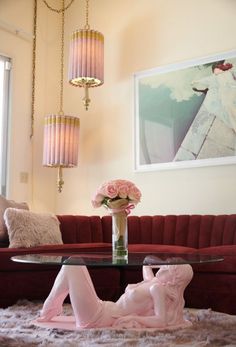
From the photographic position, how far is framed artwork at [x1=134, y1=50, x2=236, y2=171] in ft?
13.8

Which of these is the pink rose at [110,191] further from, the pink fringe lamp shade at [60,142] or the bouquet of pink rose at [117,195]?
the pink fringe lamp shade at [60,142]

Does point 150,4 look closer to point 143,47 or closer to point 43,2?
point 143,47

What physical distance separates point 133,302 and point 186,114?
2499 millimetres

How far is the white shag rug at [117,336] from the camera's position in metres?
2.03

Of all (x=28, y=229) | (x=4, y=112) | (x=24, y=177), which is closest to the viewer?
(x=28, y=229)

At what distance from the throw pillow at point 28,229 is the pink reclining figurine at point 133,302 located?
1.07 meters

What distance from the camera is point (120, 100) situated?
4.87 m

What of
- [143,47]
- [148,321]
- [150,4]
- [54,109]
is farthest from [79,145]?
[148,321]

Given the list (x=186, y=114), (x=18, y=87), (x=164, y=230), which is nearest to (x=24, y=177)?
(x=18, y=87)

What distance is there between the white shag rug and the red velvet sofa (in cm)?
53

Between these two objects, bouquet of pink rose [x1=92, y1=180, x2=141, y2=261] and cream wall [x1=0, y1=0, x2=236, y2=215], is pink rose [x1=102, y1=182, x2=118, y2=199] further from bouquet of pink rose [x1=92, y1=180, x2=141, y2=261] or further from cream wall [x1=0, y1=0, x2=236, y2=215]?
cream wall [x1=0, y1=0, x2=236, y2=215]

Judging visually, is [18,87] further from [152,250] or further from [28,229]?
[152,250]

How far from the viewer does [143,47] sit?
4777mm

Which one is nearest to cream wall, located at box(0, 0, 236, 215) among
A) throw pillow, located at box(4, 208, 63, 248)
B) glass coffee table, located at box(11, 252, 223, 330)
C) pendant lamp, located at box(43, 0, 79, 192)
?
pendant lamp, located at box(43, 0, 79, 192)
